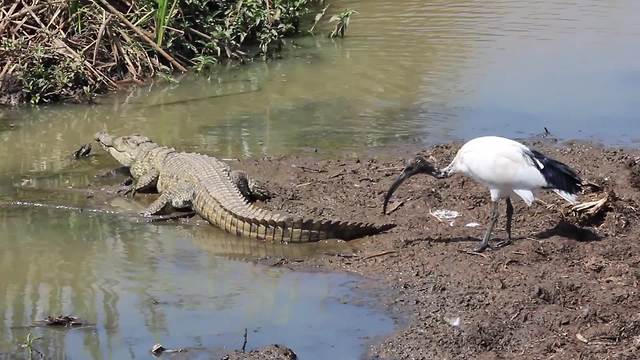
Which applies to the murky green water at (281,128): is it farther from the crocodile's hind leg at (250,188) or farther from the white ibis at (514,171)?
the white ibis at (514,171)

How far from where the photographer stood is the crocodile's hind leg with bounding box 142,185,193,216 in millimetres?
7637

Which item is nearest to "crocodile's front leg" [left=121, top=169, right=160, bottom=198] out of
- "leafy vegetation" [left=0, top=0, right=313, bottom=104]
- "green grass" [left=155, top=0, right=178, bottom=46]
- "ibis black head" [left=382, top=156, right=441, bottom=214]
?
"ibis black head" [left=382, top=156, right=441, bottom=214]

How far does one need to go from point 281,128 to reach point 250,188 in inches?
73.2

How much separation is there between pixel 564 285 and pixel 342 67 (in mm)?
6366

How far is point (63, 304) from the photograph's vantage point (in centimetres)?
595

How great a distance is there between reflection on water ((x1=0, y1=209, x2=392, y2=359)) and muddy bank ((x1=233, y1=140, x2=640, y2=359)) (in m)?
0.32

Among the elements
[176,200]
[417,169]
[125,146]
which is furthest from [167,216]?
[417,169]

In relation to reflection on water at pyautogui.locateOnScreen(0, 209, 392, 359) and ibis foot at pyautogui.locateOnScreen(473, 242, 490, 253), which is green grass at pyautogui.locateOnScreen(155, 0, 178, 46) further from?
ibis foot at pyautogui.locateOnScreen(473, 242, 490, 253)

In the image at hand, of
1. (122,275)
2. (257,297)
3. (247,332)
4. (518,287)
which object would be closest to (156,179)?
(122,275)

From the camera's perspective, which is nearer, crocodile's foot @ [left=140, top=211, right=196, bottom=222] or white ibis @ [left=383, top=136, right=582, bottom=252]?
white ibis @ [left=383, top=136, right=582, bottom=252]

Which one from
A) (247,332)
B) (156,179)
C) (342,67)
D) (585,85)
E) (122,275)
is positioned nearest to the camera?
(247,332)

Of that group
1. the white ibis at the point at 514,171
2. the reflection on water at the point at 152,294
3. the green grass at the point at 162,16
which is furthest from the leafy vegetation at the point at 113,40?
the white ibis at the point at 514,171

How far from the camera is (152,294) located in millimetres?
6051

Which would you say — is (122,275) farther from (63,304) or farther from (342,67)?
(342,67)
